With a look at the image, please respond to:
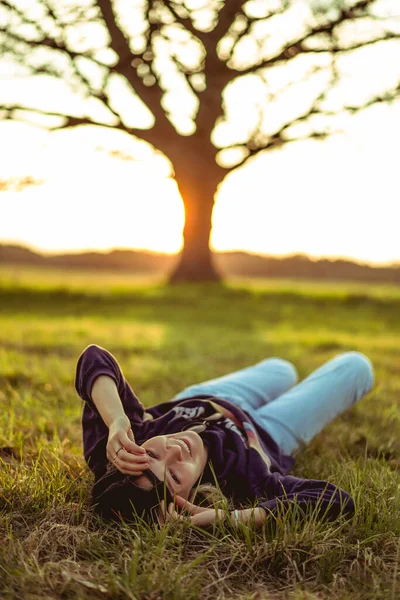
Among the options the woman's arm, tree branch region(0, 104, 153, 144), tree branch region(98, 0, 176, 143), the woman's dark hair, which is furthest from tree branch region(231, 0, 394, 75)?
the woman's dark hair

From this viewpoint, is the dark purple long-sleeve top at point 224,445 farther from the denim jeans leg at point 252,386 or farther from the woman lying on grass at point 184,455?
the denim jeans leg at point 252,386

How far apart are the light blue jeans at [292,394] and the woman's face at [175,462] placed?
2.36ft

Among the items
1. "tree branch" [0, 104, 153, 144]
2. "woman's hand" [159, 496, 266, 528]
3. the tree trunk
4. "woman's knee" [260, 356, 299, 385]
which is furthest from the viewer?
the tree trunk

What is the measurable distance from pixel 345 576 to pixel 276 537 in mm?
217

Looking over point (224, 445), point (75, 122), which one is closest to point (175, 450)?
point (224, 445)

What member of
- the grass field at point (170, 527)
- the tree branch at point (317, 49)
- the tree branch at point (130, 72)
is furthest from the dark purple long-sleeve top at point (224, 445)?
the tree branch at point (317, 49)

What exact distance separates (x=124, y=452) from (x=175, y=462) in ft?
0.68

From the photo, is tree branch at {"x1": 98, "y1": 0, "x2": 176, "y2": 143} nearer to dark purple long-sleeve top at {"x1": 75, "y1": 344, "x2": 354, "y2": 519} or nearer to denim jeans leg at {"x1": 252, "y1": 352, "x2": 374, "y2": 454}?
denim jeans leg at {"x1": 252, "y1": 352, "x2": 374, "y2": 454}

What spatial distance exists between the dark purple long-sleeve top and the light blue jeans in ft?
1.05

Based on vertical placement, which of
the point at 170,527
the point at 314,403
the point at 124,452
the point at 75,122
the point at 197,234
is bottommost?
the point at 170,527

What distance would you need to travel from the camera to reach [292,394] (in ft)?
9.96

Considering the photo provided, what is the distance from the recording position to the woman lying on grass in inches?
72.3

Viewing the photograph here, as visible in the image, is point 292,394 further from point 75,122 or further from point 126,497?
point 75,122

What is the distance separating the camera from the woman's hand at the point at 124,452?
181 centimetres
